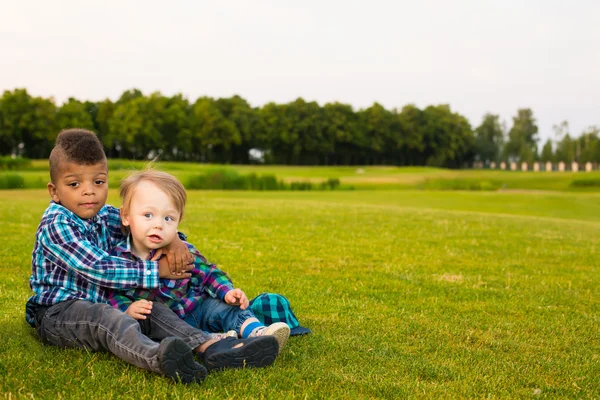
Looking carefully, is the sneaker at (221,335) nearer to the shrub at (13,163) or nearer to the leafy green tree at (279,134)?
the shrub at (13,163)

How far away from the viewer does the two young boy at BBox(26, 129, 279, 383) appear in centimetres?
396

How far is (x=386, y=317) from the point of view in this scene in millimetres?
5664

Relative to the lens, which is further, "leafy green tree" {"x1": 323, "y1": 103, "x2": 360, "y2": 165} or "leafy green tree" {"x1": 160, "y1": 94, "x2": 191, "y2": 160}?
"leafy green tree" {"x1": 323, "y1": 103, "x2": 360, "y2": 165}

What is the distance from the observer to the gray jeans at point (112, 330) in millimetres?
3781

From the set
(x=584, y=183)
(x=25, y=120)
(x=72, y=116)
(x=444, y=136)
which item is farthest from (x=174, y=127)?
(x=584, y=183)

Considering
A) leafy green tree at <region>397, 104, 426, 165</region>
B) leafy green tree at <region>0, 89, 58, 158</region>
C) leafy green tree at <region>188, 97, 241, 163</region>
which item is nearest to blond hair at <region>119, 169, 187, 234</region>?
leafy green tree at <region>0, 89, 58, 158</region>

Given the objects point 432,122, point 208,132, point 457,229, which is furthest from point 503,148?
point 457,229

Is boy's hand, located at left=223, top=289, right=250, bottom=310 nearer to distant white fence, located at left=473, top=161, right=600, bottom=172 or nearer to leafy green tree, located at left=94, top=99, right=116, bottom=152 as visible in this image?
leafy green tree, located at left=94, top=99, right=116, bottom=152

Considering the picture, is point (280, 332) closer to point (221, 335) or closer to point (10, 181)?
point (221, 335)

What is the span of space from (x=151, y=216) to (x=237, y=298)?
88cm

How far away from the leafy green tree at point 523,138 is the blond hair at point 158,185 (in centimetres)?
10217

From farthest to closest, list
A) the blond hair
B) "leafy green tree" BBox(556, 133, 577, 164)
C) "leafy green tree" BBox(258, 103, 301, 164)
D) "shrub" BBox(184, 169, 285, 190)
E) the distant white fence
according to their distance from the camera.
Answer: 1. "leafy green tree" BBox(556, 133, 577, 164)
2. "leafy green tree" BBox(258, 103, 301, 164)
3. the distant white fence
4. "shrub" BBox(184, 169, 285, 190)
5. the blond hair

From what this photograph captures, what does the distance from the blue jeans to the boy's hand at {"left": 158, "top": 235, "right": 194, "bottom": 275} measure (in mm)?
420

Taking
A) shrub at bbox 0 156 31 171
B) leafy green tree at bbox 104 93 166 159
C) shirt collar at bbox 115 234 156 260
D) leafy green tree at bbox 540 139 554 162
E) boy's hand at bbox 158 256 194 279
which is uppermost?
leafy green tree at bbox 104 93 166 159
